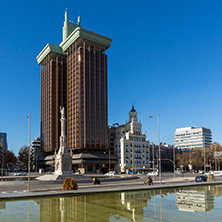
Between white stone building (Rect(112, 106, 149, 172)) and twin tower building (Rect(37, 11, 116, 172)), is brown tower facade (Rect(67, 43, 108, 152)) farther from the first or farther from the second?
white stone building (Rect(112, 106, 149, 172))

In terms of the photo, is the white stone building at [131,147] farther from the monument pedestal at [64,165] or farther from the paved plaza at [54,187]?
the paved plaza at [54,187]

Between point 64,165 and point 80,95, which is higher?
point 80,95

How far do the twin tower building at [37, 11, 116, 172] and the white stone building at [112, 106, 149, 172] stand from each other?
8.53 metres

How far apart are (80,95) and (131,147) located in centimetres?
3663

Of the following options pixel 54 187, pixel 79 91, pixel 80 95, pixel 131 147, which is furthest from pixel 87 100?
pixel 54 187

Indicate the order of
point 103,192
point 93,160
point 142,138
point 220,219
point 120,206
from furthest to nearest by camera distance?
point 142,138 → point 93,160 → point 103,192 → point 120,206 → point 220,219

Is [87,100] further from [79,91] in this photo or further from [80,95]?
[79,91]

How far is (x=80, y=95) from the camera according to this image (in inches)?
5034

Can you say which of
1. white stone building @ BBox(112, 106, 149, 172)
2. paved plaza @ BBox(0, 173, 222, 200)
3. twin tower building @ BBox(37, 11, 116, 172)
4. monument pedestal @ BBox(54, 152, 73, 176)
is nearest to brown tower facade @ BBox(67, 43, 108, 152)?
twin tower building @ BBox(37, 11, 116, 172)

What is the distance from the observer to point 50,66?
150 m

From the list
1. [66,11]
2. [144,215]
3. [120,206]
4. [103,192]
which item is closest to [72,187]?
[103,192]

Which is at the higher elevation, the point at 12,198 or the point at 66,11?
the point at 66,11

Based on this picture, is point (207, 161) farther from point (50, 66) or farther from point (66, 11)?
point (66, 11)

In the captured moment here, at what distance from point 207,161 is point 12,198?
129m
